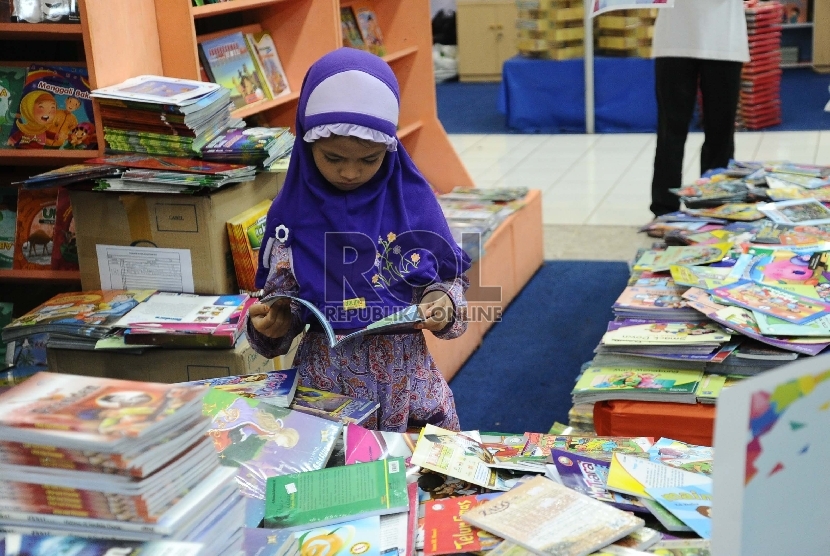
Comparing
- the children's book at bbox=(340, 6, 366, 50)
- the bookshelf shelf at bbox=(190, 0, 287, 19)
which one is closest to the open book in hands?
the bookshelf shelf at bbox=(190, 0, 287, 19)

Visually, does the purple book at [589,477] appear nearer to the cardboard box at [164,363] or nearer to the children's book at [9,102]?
the cardboard box at [164,363]

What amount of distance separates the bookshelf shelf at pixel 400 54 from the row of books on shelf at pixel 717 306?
1.60 metres

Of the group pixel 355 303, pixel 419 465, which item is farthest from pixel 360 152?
pixel 419 465

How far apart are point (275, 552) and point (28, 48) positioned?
2.36 meters

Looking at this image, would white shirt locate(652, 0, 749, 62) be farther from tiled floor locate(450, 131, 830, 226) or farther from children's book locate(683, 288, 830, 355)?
children's book locate(683, 288, 830, 355)

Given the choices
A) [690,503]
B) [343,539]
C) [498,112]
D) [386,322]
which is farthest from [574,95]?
[343,539]

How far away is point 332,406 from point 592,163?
5.02 m

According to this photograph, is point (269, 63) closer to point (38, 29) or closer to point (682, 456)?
point (38, 29)

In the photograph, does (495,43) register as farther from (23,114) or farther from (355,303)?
(355,303)

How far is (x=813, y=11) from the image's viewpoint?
8656 mm

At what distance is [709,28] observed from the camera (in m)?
4.01

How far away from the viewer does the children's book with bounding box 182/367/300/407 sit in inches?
64.7

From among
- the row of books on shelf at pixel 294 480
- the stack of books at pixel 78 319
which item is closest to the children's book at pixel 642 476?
the row of books on shelf at pixel 294 480

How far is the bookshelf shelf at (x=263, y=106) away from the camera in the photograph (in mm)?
2910
